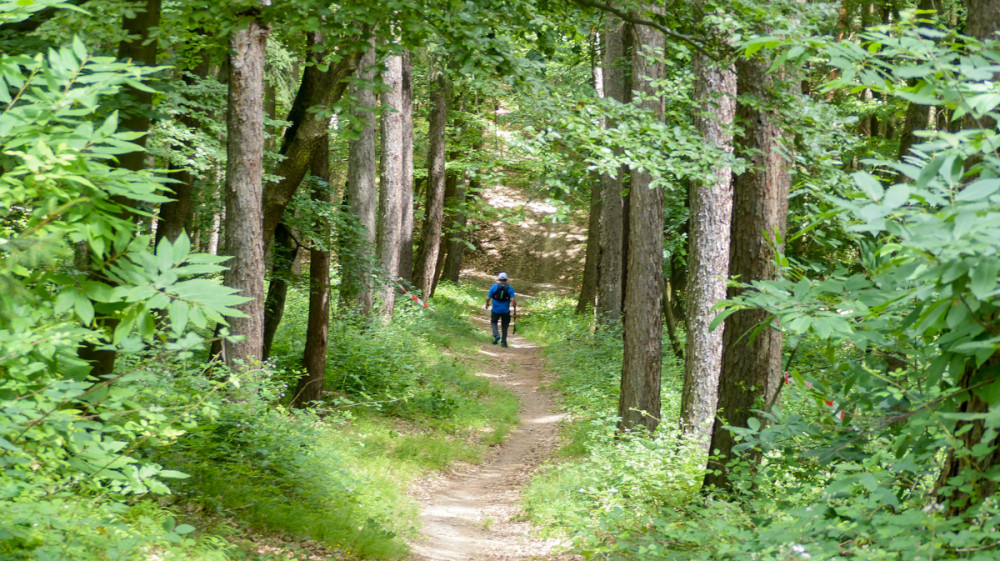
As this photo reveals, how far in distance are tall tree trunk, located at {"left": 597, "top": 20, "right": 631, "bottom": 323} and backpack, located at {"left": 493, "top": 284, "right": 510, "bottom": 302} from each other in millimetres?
3302

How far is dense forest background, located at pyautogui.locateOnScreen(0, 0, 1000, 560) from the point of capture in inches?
90.5

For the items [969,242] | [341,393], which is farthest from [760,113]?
[341,393]

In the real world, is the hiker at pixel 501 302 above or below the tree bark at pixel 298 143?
below

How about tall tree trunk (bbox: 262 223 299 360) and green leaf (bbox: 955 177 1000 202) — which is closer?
green leaf (bbox: 955 177 1000 202)

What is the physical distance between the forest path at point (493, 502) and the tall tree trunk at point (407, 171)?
5988 mm

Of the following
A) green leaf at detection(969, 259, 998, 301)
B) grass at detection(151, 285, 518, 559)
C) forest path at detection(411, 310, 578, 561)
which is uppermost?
green leaf at detection(969, 259, 998, 301)

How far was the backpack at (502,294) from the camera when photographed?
1959cm

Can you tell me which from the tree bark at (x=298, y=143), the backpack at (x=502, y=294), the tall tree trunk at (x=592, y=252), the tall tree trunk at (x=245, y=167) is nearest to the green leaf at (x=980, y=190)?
the tall tree trunk at (x=245, y=167)

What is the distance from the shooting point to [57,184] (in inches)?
90.9

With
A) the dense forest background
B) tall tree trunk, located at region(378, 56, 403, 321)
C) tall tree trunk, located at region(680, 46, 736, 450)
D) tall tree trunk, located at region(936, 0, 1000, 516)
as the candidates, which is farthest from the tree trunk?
tall tree trunk, located at region(936, 0, 1000, 516)

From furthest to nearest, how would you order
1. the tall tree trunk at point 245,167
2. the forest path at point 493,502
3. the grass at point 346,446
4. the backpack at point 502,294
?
the backpack at point 502,294, the tall tree trunk at point 245,167, the forest path at point 493,502, the grass at point 346,446

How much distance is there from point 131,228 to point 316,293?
24.8ft

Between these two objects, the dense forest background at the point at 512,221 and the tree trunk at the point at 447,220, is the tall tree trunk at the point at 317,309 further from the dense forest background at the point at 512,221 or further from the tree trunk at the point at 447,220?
the tree trunk at the point at 447,220

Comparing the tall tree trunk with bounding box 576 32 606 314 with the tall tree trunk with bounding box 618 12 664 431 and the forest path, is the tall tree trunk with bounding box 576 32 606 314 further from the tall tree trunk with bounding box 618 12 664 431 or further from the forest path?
the tall tree trunk with bounding box 618 12 664 431
